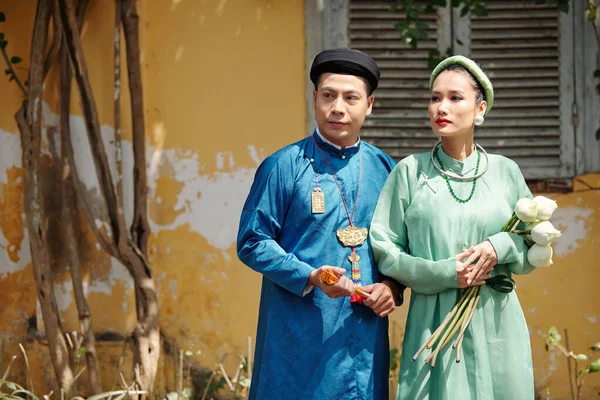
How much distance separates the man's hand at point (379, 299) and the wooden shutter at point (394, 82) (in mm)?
2156

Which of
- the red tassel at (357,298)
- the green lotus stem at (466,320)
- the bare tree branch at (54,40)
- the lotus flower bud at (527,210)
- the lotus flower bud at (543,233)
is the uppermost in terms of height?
the bare tree branch at (54,40)

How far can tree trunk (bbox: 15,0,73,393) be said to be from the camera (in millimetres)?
5062

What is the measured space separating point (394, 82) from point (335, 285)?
2.44 metres

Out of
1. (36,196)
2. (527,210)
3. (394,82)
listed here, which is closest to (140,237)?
(36,196)

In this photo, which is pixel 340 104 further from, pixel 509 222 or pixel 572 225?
pixel 572 225


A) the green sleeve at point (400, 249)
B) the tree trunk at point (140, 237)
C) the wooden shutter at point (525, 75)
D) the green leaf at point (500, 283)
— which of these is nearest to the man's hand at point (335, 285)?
the green sleeve at point (400, 249)

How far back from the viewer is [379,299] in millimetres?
3367

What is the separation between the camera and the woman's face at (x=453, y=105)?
3.36 m

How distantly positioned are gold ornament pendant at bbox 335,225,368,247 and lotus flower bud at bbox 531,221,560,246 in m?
0.61

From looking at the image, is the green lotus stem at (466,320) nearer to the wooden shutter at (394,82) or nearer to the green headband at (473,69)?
the green headband at (473,69)

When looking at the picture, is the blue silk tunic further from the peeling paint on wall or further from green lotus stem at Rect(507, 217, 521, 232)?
the peeling paint on wall

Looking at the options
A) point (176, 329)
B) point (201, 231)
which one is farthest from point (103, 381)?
point (201, 231)

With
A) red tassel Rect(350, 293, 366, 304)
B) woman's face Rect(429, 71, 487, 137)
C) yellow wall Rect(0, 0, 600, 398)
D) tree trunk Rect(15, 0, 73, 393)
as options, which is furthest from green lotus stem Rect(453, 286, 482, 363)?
tree trunk Rect(15, 0, 73, 393)

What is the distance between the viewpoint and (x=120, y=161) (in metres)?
5.25
